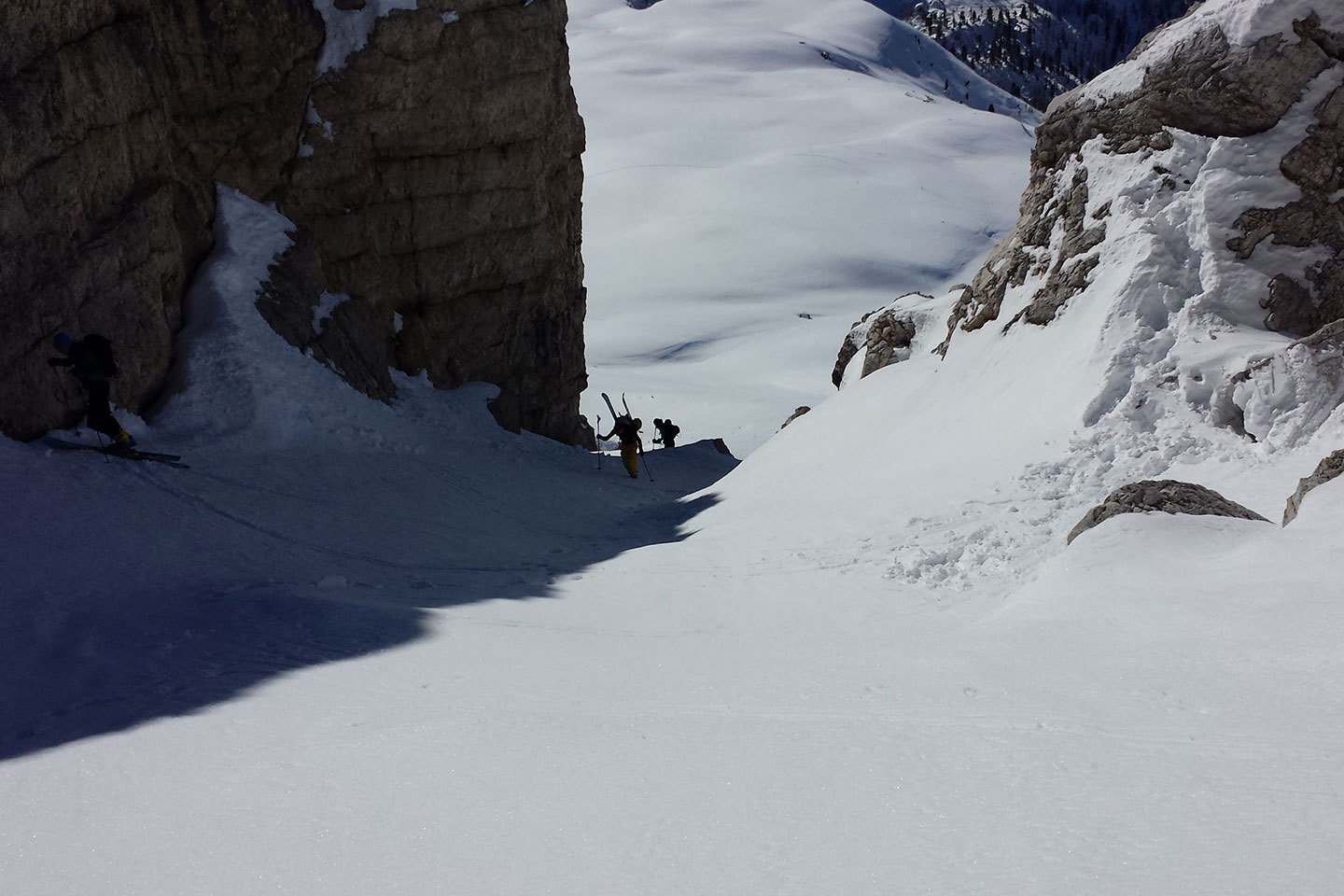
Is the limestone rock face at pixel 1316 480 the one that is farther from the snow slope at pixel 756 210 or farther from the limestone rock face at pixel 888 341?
the snow slope at pixel 756 210

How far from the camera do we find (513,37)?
2031 cm

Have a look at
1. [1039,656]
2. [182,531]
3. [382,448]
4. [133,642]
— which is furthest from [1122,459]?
[382,448]

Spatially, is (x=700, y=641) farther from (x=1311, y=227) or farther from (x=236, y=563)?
(x=1311, y=227)

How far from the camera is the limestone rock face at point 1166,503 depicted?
26.0 ft

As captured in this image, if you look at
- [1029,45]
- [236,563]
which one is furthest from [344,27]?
[1029,45]

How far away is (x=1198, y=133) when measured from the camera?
12.4m

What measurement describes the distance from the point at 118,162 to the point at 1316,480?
13801mm

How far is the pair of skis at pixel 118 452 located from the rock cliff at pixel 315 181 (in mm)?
580

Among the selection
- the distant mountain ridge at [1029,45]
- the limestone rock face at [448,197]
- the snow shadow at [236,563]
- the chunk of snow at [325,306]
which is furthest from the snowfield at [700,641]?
the distant mountain ridge at [1029,45]

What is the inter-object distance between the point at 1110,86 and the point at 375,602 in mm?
10685

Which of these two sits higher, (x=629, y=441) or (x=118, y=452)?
(x=118, y=452)

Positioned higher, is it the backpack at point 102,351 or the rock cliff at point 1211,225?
the rock cliff at point 1211,225

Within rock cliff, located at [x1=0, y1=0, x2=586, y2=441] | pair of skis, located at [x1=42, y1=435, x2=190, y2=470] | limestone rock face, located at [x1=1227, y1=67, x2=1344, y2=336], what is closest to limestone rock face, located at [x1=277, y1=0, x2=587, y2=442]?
rock cliff, located at [x1=0, y1=0, x2=586, y2=441]

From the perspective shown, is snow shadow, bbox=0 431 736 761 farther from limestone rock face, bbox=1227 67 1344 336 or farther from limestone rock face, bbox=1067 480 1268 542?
limestone rock face, bbox=1227 67 1344 336
